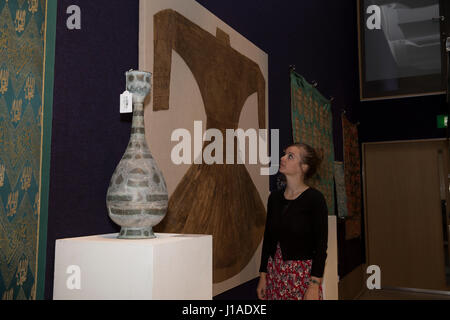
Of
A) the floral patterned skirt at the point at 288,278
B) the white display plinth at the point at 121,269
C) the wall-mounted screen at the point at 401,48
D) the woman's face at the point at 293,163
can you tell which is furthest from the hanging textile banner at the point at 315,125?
the white display plinth at the point at 121,269

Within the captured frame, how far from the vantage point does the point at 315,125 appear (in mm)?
3654

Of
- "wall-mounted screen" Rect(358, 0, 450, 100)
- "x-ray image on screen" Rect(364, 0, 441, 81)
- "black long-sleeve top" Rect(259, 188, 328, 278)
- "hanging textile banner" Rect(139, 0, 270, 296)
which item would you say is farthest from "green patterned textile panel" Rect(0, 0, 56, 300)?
"x-ray image on screen" Rect(364, 0, 441, 81)

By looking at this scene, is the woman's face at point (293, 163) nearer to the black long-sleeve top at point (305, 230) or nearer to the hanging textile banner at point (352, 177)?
the black long-sleeve top at point (305, 230)

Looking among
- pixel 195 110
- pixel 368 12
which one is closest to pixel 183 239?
pixel 195 110

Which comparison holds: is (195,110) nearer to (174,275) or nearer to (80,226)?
(80,226)

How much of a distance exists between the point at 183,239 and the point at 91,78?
0.61 m

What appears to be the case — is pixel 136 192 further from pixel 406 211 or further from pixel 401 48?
pixel 401 48

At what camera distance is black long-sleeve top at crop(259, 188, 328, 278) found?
6.72ft

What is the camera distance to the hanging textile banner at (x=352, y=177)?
4.73m

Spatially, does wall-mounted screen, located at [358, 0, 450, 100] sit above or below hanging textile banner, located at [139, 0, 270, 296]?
above

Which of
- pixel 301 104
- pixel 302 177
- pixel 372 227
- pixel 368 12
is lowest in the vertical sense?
pixel 372 227

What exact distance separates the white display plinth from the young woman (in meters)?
1.03

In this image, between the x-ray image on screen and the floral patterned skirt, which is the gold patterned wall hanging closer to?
the floral patterned skirt
